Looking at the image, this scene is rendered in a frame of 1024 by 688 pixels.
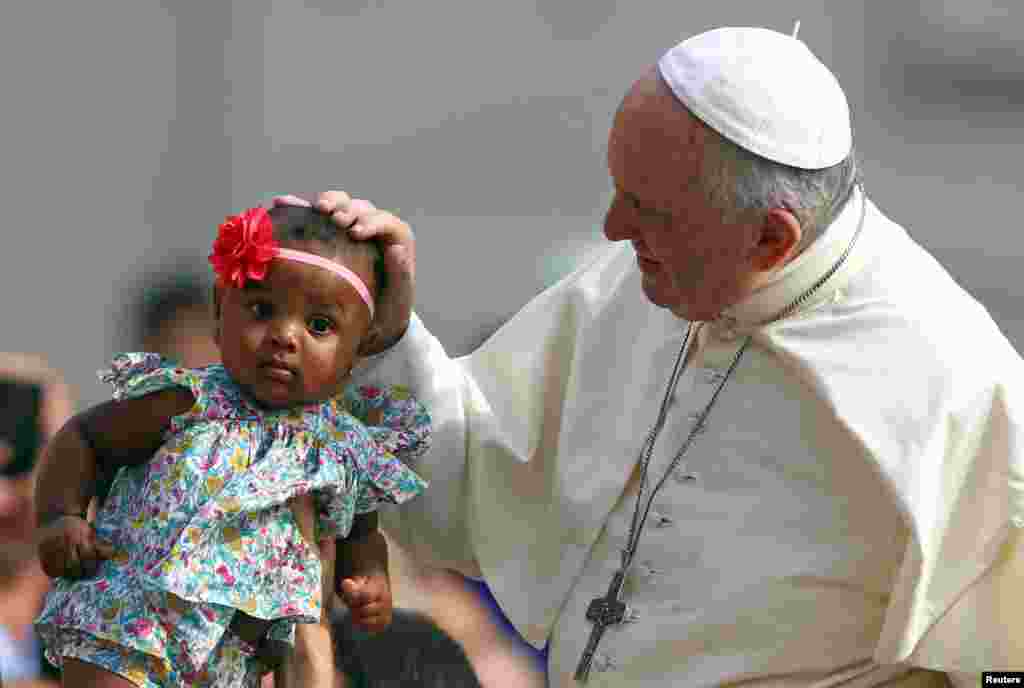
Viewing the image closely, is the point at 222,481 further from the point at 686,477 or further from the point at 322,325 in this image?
the point at 686,477

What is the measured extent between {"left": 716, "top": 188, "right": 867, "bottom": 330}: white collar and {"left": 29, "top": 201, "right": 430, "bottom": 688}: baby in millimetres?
762

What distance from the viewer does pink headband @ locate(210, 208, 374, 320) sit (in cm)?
263

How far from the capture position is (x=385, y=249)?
2.89 meters

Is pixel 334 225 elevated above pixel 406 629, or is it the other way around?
pixel 334 225

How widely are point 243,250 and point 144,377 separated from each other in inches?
11.7

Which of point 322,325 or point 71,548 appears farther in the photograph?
point 322,325

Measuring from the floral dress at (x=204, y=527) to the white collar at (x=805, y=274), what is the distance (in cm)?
83

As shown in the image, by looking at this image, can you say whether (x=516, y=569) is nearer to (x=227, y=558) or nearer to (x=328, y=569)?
(x=328, y=569)

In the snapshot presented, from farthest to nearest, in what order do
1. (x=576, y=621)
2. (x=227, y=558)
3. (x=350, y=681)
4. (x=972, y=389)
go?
(x=350, y=681) → (x=576, y=621) → (x=972, y=389) → (x=227, y=558)

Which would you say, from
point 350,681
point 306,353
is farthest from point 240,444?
point 350,681

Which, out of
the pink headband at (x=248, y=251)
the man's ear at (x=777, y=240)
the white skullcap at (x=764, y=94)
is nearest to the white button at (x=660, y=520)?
the man's ear at (x=777, y=240)

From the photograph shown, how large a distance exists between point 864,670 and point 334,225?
4.29ft

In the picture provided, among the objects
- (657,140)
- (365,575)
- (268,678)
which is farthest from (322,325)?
(268,678)

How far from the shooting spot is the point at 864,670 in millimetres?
2941
